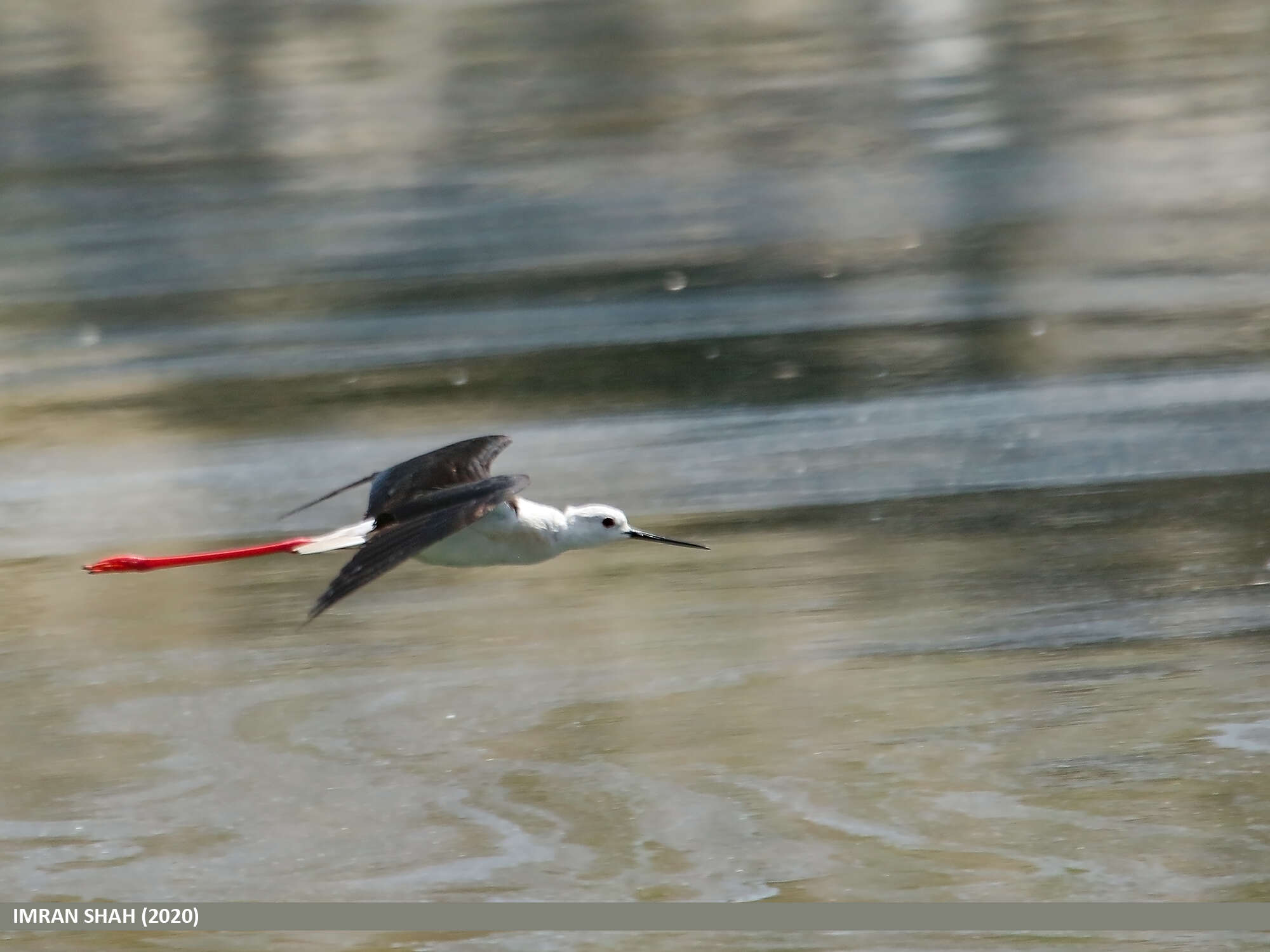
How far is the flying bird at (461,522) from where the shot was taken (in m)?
4.81

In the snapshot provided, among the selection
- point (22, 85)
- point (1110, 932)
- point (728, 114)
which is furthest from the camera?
point (22, 85)

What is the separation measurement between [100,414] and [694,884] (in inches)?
156

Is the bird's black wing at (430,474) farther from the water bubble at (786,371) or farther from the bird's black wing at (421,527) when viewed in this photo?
the water bubble at (786,371)

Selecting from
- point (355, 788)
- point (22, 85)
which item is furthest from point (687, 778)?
point (22, 85)

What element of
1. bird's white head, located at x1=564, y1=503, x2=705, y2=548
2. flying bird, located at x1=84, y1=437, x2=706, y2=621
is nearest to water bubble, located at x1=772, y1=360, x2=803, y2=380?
flying bird, located at x1=84, y1=437, x2=706, y2=621

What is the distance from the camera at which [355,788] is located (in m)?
5.27

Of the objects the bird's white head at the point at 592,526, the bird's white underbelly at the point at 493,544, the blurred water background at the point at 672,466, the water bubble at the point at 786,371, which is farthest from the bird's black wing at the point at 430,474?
the water bubble at the point at 786,371

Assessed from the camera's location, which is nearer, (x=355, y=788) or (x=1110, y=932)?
(x=1110, y=932)

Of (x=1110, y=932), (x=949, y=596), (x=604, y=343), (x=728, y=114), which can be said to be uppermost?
(x=728, y=114)

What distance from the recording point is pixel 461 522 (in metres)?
4.72

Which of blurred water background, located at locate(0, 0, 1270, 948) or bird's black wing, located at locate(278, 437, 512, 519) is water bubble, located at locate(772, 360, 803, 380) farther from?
bird's black wing, located at locate(278, 437, 512, 519)

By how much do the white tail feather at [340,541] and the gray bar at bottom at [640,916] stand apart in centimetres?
92

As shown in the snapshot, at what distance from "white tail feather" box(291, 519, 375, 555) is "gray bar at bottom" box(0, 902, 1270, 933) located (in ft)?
3.02

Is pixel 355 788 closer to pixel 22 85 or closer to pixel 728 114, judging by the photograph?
pixel 728 114
